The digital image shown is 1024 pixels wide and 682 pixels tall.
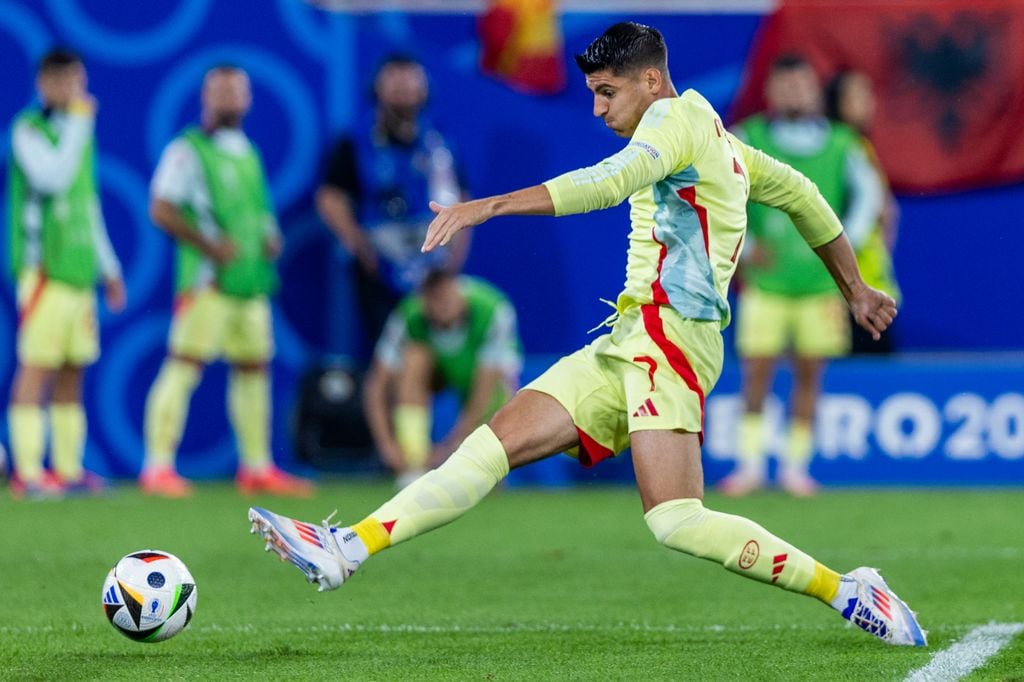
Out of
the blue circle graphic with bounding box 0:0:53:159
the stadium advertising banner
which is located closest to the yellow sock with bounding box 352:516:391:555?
the stadium advertising banner

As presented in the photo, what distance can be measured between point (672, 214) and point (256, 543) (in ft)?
13.5

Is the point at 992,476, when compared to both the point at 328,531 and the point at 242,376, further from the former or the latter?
the point at 328,531

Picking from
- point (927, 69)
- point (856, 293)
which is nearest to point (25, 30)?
point (927, 69)

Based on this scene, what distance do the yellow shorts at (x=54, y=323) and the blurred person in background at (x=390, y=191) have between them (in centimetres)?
205

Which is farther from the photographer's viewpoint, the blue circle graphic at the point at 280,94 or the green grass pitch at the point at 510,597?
the blue circle graphic at the point at 280,94

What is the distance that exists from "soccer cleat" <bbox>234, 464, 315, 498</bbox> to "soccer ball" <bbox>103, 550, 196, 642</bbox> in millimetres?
6361

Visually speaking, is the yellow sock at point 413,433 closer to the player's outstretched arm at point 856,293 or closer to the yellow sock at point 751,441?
the yellow sock at point 751,441

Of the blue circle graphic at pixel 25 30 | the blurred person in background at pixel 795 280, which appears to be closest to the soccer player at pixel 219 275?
the blue circle graphic at pixel 25 30

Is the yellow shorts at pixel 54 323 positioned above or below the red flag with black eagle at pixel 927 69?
below

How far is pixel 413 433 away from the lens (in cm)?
1222

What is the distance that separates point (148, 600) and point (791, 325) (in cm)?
739

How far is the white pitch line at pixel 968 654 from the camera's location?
5.30 m

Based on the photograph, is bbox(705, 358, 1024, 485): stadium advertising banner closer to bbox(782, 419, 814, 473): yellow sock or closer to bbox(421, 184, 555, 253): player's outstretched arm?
bbox(782, 419, 814, 473): yellow sock

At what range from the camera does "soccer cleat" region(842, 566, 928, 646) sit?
19.0 ft
